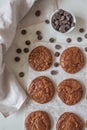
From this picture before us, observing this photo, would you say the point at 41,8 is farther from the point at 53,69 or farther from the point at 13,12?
the point at 53,69

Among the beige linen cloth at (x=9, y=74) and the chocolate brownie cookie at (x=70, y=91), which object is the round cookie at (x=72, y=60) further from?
the beige linen cloth at (x=9, y=74)

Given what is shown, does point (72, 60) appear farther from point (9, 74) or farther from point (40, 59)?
point (9, 74)

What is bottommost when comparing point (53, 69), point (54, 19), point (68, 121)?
point (68, 121)

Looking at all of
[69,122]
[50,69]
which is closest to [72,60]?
[50,69]

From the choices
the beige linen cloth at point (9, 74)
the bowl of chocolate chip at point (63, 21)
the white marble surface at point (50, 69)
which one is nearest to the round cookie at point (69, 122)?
the white marble surface at point (50, 69)

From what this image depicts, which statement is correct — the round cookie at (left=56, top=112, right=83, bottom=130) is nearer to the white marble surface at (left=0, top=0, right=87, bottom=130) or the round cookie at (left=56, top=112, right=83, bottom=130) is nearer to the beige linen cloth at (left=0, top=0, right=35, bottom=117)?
the white marble surface at (left=0, top=0, right=87, bottom=130)

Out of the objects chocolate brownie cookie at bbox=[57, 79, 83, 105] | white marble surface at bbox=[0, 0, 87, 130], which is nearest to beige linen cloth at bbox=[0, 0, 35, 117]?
white marble surface at bbox=[0, 0, 87, 130]

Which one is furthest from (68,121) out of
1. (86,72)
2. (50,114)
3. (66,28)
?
(66,28)
